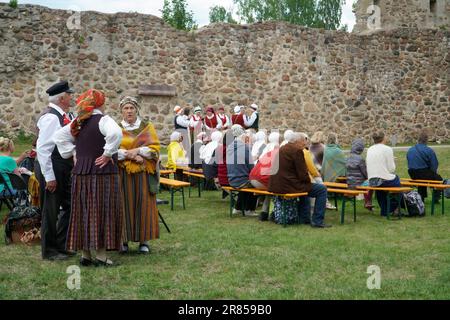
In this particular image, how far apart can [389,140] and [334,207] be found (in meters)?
11.2

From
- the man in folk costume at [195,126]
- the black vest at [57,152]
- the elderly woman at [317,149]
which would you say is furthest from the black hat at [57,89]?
the man in folk costume at [195,126]

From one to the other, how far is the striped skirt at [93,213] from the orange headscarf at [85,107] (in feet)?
1.58

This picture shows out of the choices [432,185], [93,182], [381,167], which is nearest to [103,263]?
[93,182]

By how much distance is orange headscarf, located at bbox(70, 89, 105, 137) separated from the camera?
5973mm

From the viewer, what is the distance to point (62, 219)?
21.9ft

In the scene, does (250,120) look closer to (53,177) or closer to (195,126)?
(195,126)

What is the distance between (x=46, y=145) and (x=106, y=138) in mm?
826

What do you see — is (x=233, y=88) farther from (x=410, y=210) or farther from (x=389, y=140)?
(x=410, y=210)

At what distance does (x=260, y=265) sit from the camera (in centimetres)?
605

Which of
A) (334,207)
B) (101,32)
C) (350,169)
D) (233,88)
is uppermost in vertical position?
(101,32)

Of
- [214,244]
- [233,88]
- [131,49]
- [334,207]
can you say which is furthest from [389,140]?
[214,244]

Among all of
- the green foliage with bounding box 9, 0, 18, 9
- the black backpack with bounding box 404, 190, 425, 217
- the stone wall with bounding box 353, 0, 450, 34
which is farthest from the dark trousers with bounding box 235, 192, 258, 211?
the stone wall with bounding box 353, 0, 450, 34

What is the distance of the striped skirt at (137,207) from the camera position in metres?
6.62
